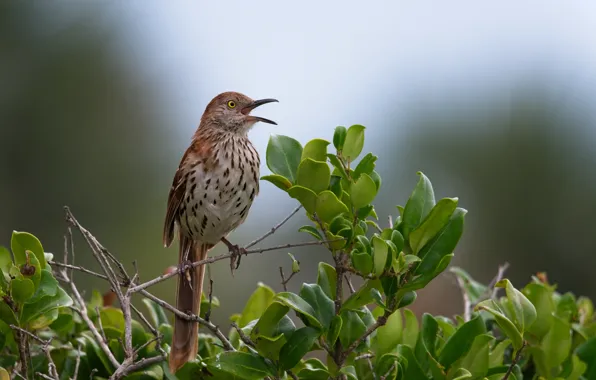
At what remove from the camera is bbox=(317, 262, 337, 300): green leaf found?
9.02 ft

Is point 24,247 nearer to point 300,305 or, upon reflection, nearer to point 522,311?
point 300,305

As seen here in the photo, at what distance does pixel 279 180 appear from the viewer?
9.05ft

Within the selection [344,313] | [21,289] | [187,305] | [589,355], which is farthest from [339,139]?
[187,305]

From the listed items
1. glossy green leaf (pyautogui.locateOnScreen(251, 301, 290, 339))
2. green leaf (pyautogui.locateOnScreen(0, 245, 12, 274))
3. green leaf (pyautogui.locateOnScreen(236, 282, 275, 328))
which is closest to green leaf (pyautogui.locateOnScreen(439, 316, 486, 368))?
glossy green leaf (pyautogui.locateOnScreen(251, 301, 290, 339))

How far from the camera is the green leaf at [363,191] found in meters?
2.65

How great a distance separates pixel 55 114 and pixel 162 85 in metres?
2.86

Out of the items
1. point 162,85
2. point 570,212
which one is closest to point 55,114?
point 162,85

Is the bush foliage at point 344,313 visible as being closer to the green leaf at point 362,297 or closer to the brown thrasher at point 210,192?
the green leaf at point 362,297

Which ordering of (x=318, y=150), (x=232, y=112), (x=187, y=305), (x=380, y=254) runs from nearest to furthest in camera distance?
(x=380, y=254) < (x=318, y=150) < (x=187, y=305) < (x=232, y=112)

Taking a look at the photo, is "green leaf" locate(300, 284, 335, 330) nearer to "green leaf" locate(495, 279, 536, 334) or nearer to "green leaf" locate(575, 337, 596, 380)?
"green leaf" locate(495, 279, 536, 334)

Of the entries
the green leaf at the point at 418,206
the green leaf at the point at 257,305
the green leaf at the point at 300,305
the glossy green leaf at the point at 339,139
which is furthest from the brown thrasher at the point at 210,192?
the green leaf at the point at 418,206

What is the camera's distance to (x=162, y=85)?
2362 cm

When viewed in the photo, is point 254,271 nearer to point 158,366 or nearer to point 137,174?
point 137,174

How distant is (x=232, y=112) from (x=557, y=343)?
2665 millimetres
